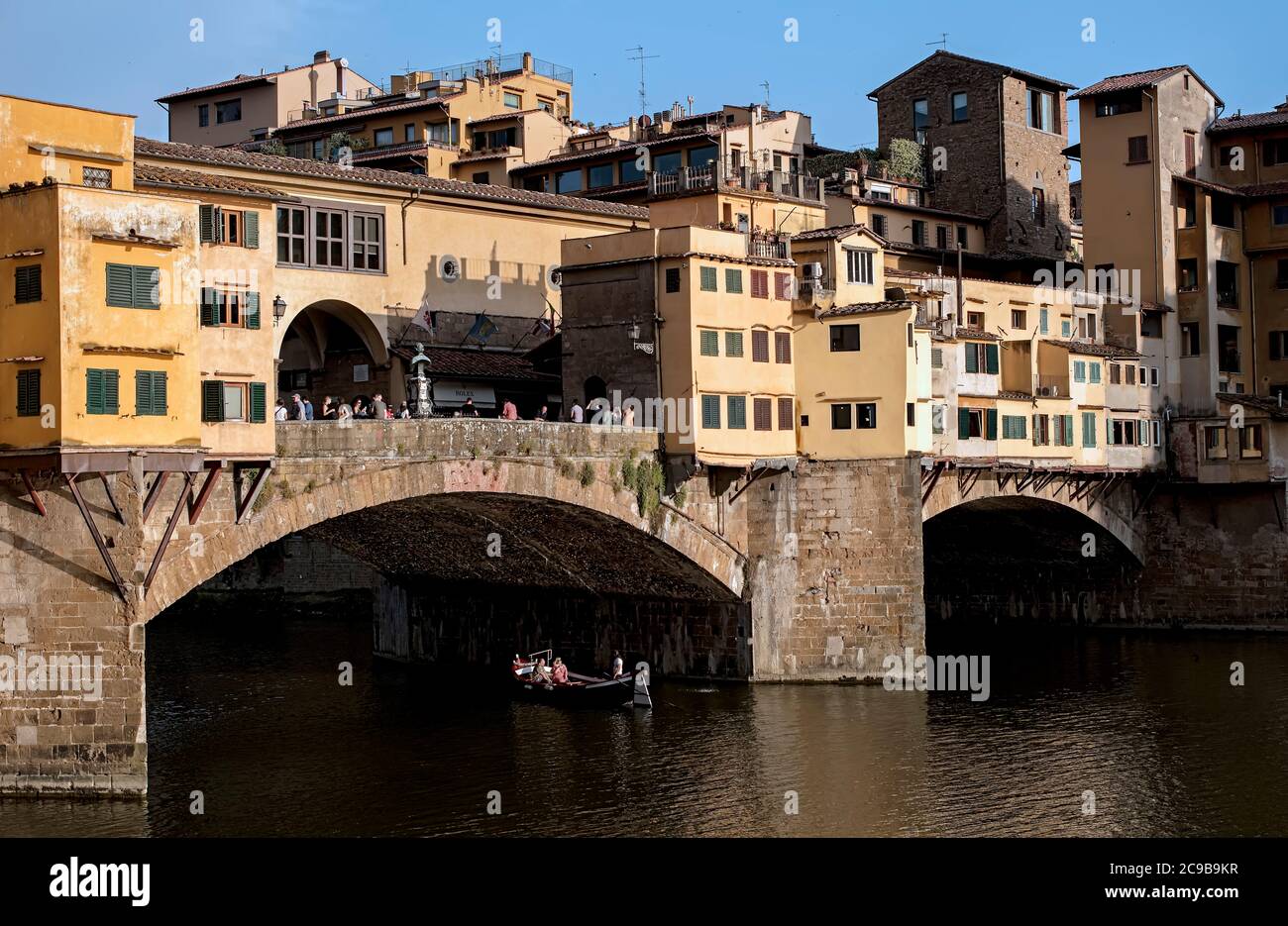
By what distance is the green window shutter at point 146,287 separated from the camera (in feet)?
135

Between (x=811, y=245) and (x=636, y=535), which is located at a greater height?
(x=811, y=245)

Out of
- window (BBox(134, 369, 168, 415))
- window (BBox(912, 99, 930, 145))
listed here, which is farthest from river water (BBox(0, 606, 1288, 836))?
window (BBox(912, 99, 930, 145))

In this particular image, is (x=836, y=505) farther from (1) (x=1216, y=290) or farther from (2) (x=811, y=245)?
(1) (x=1216, y=290)

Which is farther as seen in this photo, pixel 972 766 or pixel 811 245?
pixel 811 245

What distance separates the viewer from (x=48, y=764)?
40062mm

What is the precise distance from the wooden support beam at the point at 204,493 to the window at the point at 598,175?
4171 cm

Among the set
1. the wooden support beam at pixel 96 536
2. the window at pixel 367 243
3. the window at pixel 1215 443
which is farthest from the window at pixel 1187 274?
the wooden support beam at pixel 96 536

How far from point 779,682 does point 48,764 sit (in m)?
26.0

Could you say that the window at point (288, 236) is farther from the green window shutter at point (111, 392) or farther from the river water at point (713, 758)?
the green window shutter at point (111, 392)

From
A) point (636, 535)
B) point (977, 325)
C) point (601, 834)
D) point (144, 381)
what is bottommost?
point (601, 834)

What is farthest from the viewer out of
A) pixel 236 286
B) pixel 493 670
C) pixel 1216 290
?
pixel 1216 290

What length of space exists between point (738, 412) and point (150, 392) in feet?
75.1

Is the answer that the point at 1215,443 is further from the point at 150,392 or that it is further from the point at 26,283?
the point at 26,283
